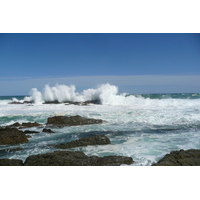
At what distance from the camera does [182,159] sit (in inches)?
146

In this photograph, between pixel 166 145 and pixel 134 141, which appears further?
pixel 134 141

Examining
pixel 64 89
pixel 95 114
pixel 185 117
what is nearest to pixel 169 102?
pixel 185 117

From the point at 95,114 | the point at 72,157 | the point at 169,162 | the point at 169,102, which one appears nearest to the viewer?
the point at 169,162

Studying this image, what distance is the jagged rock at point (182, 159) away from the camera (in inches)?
139

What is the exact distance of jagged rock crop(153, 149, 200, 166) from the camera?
3538 mm

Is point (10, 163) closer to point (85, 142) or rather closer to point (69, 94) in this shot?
point (85, 142)

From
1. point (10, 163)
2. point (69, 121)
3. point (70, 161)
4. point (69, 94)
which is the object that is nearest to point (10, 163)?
point (10, 163)

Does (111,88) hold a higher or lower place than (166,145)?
higher

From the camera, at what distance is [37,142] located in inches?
242

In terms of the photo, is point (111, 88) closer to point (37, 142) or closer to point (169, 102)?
point (169, 102)

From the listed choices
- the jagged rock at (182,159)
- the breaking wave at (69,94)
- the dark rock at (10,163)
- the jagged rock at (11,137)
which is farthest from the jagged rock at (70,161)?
the breaking wave at (69,94)

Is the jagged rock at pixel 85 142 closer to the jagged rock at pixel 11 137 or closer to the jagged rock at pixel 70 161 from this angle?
the jagged rock at pixel 70 161

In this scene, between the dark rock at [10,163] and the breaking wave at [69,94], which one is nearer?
the dark rock at [10,163]

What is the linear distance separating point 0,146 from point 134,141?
4.23m
